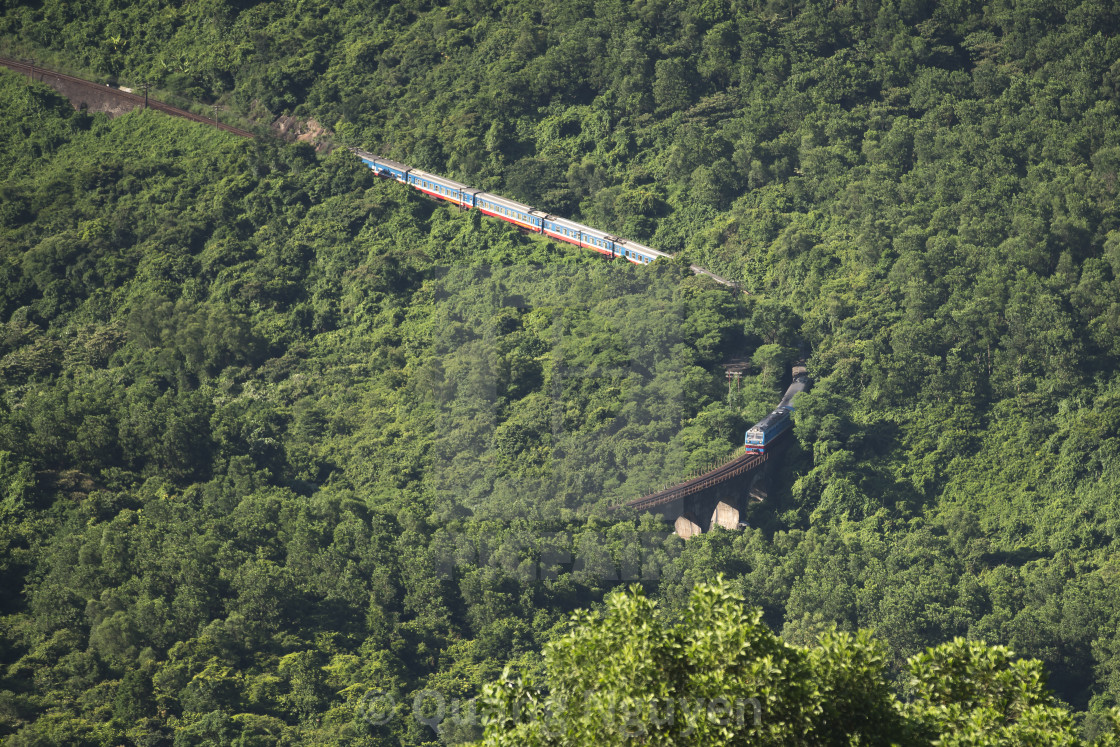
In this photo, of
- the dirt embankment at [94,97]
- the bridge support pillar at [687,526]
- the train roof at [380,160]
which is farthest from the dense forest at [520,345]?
the bridge support pillar at [687,526]

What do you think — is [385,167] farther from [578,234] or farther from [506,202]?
[578,234]

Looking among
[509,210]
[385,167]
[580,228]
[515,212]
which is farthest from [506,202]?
[385,167]

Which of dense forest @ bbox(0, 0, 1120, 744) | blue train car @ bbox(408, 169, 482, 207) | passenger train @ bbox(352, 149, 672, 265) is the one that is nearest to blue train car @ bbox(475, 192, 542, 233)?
passenger train @ bbox(352, 149, 672, 265)

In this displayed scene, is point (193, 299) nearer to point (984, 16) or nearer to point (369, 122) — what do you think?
point (369, 122)

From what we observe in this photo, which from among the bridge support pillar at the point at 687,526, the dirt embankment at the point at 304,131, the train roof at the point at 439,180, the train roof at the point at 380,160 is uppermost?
the dirt embankment at the point at 304,131

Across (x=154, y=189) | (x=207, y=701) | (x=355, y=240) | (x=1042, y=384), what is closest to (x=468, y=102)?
(x=355, y=240)

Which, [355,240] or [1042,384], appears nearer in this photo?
[1042,384]

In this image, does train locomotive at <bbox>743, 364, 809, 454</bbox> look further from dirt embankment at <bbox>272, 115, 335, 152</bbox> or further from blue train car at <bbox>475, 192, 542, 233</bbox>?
dirt embankment at <bbox>272, 115, 335, 152</bbox>

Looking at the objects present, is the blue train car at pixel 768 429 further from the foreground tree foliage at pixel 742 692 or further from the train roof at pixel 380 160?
the foreground tree foliage at pixel 742 692

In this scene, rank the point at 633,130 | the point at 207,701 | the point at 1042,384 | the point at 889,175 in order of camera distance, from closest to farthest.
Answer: the point at 207,701
the point at 1042,384
the point at 889,175
the point at 633,130
